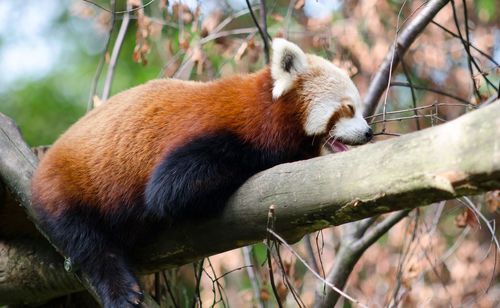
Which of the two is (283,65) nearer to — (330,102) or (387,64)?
(330,102)

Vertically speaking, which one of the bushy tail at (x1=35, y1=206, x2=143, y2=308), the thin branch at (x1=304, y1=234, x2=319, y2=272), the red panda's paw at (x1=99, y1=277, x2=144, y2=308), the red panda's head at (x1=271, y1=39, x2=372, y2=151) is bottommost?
the red panda's paw at (x1=99, y1=277, x2=144, y2=308)

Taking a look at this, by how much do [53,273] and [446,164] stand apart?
6.79 ft

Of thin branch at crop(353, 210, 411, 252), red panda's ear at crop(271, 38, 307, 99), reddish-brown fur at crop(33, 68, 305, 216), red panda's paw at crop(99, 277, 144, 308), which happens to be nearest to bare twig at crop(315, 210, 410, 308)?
thin branch at crop(353, 210, 411, 252)

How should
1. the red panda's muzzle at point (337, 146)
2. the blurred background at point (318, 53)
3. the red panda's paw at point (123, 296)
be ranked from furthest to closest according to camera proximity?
the blurred background at point (318, 53), the red panda's muzzle at point (337, 146), the red panda's paw at point (123, 296)

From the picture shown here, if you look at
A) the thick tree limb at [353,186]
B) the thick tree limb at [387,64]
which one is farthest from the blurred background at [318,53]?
the thick tree limb at [353,186]

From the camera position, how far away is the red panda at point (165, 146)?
2.83 m

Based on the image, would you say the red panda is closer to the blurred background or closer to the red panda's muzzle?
the red panda's muzzle

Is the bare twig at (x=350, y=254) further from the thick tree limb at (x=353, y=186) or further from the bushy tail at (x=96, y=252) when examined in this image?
the bushy tail at (x=96, y=252)

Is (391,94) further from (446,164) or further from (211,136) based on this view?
(446,164)

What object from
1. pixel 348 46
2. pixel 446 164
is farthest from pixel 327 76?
pixel 348 46

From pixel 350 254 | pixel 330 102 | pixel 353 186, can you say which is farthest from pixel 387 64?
pixel 353 186

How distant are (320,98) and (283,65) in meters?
0.23

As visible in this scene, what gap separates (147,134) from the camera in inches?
120

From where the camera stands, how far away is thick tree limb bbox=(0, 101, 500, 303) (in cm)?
177
